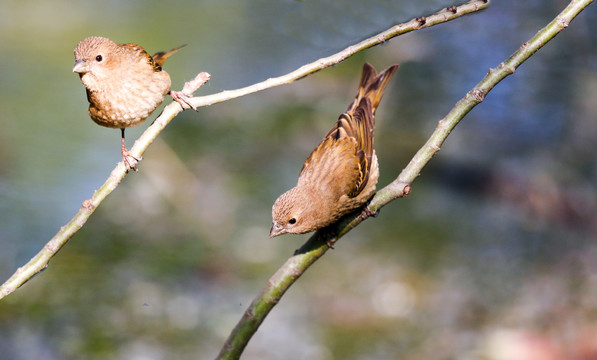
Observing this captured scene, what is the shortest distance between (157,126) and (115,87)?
0.82 feet

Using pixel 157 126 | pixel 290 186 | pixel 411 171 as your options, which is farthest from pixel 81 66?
pixel 290 186

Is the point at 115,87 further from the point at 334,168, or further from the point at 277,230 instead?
the point at 334,168

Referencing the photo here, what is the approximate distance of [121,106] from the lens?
1638 mm

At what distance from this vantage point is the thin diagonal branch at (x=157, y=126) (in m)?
1.48

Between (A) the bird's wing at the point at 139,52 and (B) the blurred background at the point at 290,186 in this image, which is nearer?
(A) the bird's wing at the point at 139,52

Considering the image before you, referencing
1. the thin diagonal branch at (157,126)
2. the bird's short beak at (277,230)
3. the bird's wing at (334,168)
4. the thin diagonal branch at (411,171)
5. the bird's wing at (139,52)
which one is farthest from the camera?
the bird's wing at (334,168)

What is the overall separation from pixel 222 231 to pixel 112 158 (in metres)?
1.28

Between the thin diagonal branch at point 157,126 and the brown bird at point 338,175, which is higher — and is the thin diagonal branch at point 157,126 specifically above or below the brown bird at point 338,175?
below

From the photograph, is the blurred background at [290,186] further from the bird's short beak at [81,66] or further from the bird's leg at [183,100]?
the bird's short beak at [81,66]

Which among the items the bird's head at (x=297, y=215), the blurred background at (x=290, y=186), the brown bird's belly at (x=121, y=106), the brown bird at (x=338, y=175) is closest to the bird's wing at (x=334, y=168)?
the brown bird at (x=338, y=175)

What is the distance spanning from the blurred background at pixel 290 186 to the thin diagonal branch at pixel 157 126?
862 mm

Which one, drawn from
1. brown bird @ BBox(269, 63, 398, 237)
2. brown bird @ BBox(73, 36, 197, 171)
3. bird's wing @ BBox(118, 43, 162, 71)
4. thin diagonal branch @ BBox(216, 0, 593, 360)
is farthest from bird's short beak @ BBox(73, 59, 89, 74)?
brown bird @ BBox(269, 63, 398, 237)

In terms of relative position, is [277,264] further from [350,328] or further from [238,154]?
[238,154]

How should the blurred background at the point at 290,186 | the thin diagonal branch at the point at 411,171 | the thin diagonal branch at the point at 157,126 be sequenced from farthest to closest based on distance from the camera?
the blurred background at the point at 290,186 → the thin diagonal branch at the point at 411,171 → the thin diagonal branch at the point at 157,126
